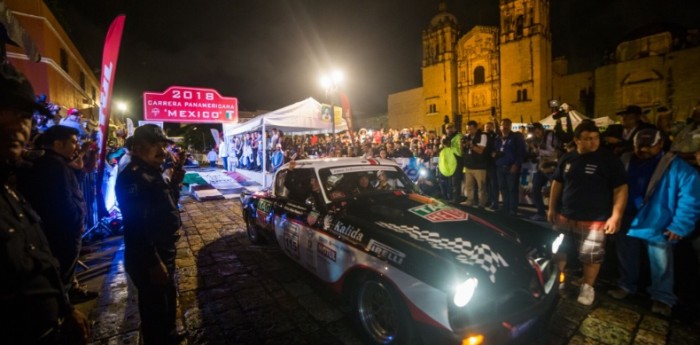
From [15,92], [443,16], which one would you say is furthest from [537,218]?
[443,16]

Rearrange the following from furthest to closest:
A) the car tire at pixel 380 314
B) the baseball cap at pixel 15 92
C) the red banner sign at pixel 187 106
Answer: the red banner sign at pixel 187 106 → the car tire at pixel 380 314 → the baseball cap at pixel 15 92

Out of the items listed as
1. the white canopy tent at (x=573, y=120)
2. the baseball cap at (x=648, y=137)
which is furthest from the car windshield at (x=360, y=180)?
the white canopy tent at (x=573, y=120)

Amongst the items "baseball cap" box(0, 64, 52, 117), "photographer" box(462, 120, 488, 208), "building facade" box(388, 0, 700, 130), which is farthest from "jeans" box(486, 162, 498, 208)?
"building facade" box(388, 0, 700, 130)

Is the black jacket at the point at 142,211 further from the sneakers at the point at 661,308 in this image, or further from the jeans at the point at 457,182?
the jeans at the point at 457,182

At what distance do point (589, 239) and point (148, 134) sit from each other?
433cm

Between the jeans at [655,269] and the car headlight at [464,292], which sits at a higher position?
the car headlight at [464,292]

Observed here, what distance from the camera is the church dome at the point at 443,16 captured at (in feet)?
167

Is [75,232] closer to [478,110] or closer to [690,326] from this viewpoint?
A: [690,326]

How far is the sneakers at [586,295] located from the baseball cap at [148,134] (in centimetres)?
439

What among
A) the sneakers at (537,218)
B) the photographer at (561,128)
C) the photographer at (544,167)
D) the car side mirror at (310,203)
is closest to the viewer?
the car side mirror at (310,203)

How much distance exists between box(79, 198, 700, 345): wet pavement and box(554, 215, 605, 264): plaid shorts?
Result: 0.51 meters

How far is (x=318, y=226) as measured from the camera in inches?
135

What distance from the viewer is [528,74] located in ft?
135

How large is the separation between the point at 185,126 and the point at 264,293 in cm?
4886
